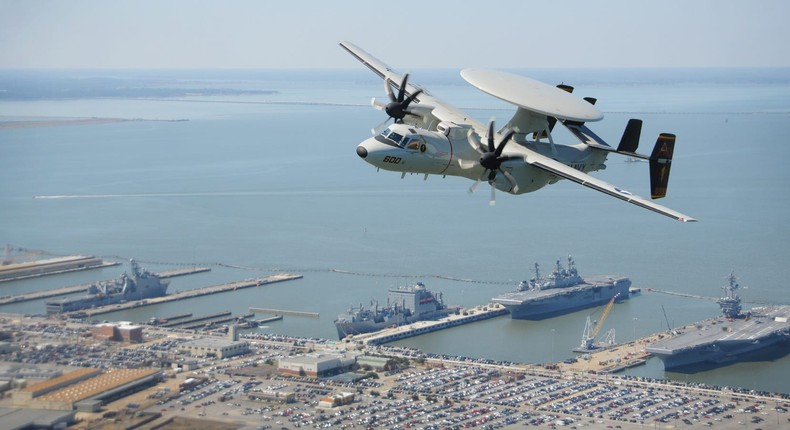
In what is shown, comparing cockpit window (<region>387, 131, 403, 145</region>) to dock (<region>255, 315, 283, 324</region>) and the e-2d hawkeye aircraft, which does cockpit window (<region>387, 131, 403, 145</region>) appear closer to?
the e-2d hawkeye aircraft

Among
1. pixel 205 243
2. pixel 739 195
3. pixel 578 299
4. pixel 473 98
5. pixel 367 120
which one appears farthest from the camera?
pixel 367 120

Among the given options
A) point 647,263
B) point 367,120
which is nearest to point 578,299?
point 647,263

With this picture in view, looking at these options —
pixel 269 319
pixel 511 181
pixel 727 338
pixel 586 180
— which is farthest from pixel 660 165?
pixel 269 319

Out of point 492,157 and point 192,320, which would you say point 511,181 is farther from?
point 192,320

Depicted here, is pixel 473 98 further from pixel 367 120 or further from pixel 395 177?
pixel 395 177

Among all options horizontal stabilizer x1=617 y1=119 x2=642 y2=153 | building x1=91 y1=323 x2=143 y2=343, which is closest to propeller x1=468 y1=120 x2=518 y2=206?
horizontal stabilizer x1=617 y1=119 x2=642 y2=153

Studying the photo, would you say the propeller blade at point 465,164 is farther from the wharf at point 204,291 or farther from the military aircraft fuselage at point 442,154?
the wharf at point 204,291
